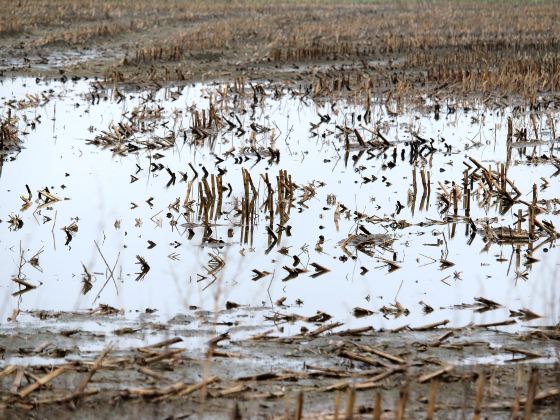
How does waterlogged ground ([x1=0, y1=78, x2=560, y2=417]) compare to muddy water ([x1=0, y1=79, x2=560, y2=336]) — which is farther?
muddy water ([x1=0, y1=79, x2=560, y2=336])

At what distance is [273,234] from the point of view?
908 cm

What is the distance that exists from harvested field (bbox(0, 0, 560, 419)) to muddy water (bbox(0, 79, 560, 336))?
37 millimetres

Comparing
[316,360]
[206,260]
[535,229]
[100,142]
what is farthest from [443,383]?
[100,142]

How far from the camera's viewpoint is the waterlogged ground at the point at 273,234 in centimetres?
652

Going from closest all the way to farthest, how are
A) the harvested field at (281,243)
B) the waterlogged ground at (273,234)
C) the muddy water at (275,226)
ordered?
the harvested field at (281,243) → the waterlogged ground at (273,234) → the muddy water at (275,226)

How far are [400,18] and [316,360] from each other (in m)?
31.5

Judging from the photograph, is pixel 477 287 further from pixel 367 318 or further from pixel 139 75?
pixel 139 75

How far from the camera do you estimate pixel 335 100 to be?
58.4ft

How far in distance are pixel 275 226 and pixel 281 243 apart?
565 mm

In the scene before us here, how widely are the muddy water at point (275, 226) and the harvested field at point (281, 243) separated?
37 mm

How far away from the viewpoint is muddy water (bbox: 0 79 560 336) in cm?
733

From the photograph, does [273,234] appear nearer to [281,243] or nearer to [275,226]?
[281,243]

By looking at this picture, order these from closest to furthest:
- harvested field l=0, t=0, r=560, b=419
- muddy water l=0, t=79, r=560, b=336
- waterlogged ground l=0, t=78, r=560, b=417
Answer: harvested field l=0, t=0, r=560, b=419, waterlogged ground l=0, t=78, r=560, b=417, muddy water l=0, t=79, r=560, b=336

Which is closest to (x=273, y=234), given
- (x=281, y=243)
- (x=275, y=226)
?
(x=281, y=243)
